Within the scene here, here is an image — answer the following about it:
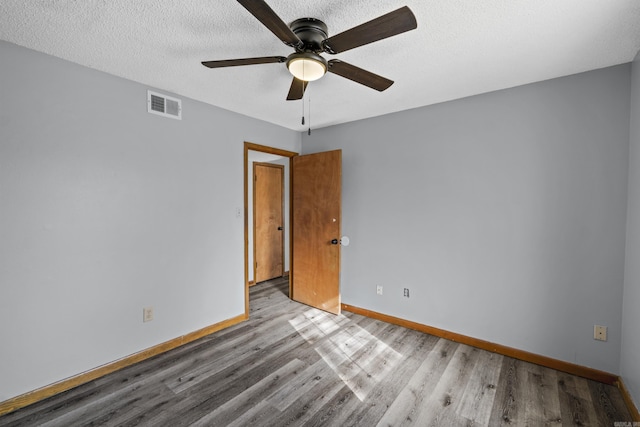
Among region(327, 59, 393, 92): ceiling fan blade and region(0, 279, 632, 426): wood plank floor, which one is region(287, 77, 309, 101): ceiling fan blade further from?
region(0, 279, 632, 426): wood plank floor

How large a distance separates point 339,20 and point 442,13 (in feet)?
1.83

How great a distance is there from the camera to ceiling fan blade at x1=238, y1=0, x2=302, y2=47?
1127 millimetres

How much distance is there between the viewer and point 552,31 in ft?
5.48

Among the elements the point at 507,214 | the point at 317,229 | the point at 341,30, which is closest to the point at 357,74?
the point at 341,30

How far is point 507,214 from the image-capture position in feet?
8.19

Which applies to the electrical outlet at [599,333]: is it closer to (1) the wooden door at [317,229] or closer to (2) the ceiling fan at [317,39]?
(1) the wooden door at [317,229]

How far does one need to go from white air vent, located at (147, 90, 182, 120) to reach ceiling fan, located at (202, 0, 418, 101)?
1194mm

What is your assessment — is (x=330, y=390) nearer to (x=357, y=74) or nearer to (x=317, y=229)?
(x=317, y=229)

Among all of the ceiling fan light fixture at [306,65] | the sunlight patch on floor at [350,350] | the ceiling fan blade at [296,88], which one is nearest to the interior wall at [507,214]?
the sunlight patch on floor at [350,350]

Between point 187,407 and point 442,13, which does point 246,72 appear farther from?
point 187,407

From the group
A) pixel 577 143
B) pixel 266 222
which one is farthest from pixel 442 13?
pixel 266 222

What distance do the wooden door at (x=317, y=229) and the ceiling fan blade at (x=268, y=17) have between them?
1.99m

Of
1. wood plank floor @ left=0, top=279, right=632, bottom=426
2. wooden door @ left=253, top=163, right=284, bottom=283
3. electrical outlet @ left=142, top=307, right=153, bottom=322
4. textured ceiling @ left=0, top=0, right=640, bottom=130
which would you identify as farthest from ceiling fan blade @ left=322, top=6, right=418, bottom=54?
wooden door @ left=253, top=163, right=284, bottom=283

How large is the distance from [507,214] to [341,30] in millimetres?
2059
